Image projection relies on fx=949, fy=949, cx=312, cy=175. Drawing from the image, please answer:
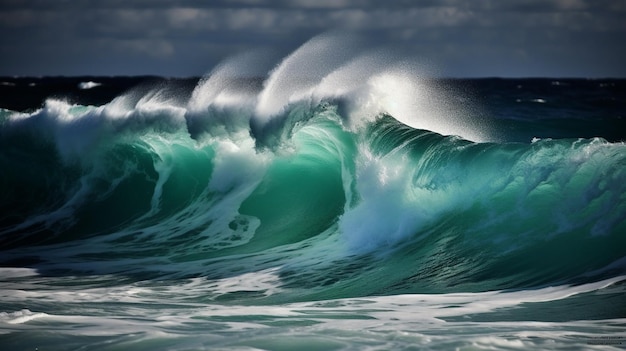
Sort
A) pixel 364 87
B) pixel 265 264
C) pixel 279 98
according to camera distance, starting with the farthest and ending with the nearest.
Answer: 1. pixel 279 98
2. pixel 364 87
3. pixel 265 264

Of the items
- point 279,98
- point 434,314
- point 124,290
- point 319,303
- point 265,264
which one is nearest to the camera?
point 434,314

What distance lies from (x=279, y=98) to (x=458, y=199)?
14.8 ft

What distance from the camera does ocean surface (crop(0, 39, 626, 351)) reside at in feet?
26.8

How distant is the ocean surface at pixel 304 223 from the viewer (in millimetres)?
8164

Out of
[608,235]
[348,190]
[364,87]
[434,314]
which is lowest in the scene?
[434,314]

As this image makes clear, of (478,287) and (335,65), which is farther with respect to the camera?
(335,65)

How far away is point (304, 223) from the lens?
14391 millimetres

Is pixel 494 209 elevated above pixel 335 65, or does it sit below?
below

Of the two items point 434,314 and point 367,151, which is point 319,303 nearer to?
point 434,314

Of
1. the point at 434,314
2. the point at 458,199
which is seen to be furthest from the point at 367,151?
the point at 434,314

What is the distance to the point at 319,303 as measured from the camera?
9477 millimetres

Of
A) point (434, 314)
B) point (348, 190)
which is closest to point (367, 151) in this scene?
point (348, 190)

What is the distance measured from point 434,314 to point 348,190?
5875mm

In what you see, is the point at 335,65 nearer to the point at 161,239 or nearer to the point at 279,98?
the point at 279,98
